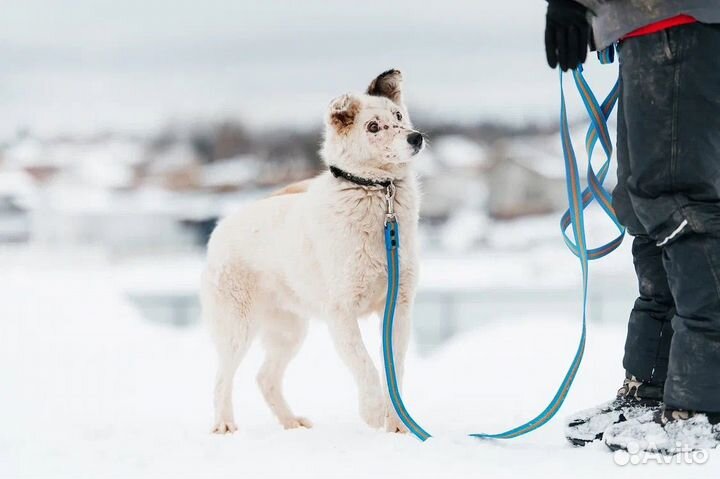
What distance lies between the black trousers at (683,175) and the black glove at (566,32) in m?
0.17

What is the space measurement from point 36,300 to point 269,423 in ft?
20.7

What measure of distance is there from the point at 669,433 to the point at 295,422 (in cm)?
249

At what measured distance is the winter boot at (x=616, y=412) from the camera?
3.15 metres

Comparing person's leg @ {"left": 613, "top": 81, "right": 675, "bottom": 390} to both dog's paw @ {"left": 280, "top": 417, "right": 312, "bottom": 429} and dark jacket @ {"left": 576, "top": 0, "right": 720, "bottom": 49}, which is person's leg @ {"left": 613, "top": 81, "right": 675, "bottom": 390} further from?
dog's paw @ {"left": 280, "top": 417, "right": 312, "bottom": 429}

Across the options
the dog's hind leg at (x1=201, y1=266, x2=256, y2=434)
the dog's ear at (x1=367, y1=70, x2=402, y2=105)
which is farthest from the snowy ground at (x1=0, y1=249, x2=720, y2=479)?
the dog's ear at (x1=367, y1=70, x2=402, y2=105)

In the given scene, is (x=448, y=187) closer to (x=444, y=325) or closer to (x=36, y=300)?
(x=444, y=325)

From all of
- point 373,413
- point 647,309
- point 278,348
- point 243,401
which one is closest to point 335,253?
point 373,413

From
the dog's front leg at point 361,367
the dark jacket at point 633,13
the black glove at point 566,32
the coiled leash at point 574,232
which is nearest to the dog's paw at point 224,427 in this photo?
the dog's front leg at point 361,367

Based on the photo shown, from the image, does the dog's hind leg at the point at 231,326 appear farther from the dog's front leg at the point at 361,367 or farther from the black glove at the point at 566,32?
the black glove at the point at 566,32

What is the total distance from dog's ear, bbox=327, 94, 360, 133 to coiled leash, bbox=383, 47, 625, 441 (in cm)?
70


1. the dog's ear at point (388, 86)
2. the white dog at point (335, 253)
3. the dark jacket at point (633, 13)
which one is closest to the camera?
the dark jacket at point (633, 13)

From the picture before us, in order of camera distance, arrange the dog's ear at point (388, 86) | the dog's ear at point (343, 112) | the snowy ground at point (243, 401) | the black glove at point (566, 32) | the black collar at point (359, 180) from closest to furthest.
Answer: the snowy ground at point (243, 401)
the black glove at point (566, 32)
the black collar at point (359, 180)
the dog's ear at point (343, 112)
the dog's ear at point (388, 86)

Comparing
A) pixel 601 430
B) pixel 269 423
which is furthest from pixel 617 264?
pixel 601 430

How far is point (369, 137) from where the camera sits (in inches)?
165
